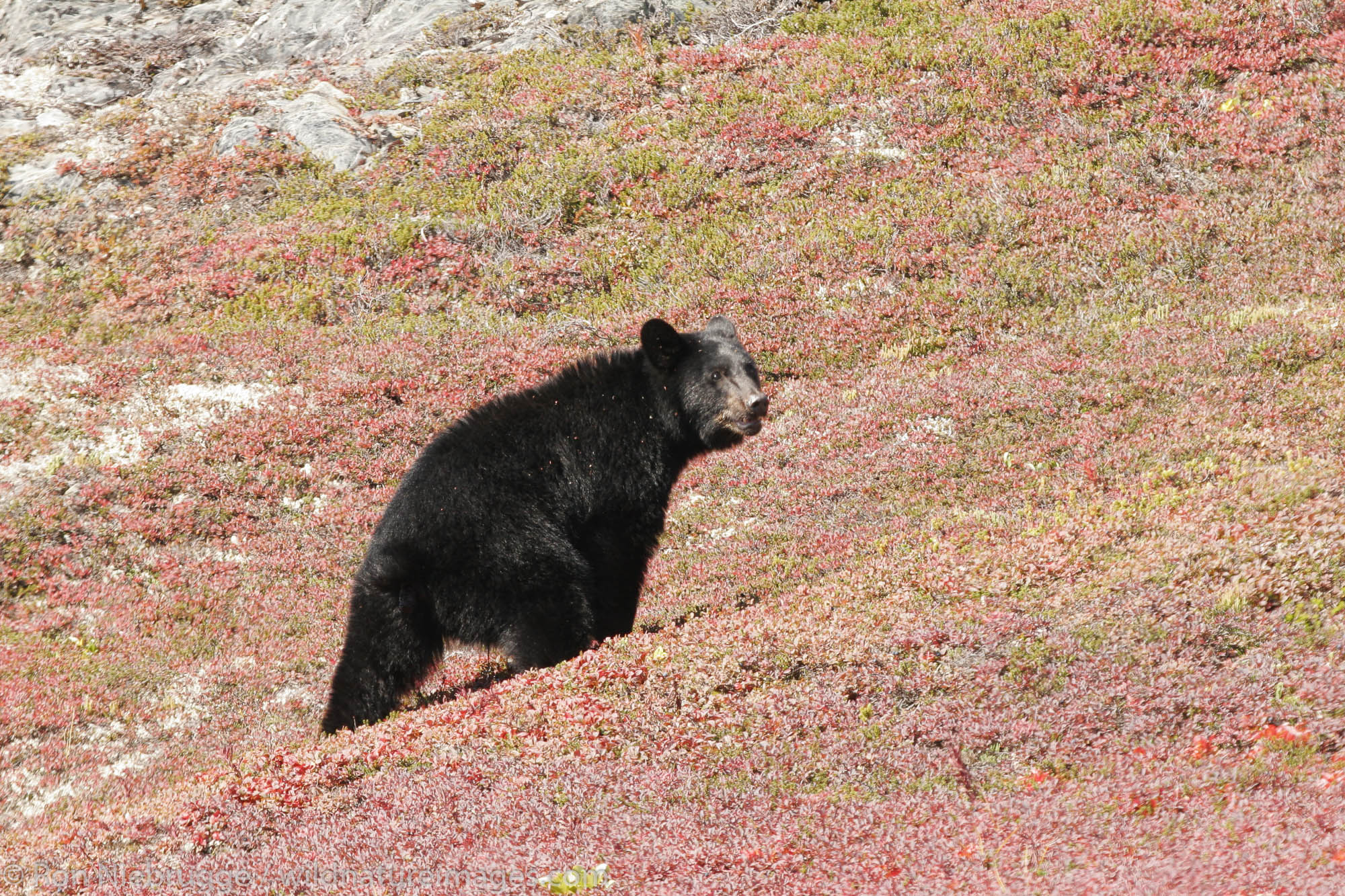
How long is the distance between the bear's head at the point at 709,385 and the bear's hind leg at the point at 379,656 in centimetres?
326

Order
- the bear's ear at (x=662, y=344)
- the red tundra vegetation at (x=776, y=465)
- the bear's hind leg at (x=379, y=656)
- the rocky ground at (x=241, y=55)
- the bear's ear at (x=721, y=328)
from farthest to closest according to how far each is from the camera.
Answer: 1. the rocky ground at (x=241, y=55)
2. the bear's ear at (x=721, y=328)
3. the bear's ear at (x=662, y=344)
4. the bear's hind leg at (x=379, y=656)
5. the red tundra vegetation at (x=776, y=465)

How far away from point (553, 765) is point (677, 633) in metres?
2.35

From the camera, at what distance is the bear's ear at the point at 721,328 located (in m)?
10.8

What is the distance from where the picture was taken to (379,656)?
8.93 metres

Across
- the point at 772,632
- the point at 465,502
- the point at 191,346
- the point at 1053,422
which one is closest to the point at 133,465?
the point at 191,346

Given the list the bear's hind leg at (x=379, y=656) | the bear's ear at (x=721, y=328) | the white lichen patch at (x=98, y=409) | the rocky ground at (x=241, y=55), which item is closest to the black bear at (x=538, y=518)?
the bear's hind leg at (x=379, y=656)

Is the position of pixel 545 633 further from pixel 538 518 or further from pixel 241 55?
pixel 241 55

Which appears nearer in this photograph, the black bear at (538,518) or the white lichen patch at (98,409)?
the black bear at (538,518)

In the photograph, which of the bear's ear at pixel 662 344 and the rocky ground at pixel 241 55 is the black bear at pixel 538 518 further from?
the rocky ground at pixel 241 55

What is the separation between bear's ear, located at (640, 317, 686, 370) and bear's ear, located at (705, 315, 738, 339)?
53cm

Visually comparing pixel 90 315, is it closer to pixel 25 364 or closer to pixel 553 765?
pixel 25 364

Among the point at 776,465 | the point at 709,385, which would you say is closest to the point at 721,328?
the point at 709,385

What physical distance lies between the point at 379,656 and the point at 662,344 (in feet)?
13.0

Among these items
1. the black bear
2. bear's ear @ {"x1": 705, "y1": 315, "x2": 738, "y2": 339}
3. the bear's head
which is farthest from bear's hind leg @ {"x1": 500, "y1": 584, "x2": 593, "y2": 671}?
bear's ear @ {"x1": 705, "y1": 315, "x2": 738, "y2": 339}
